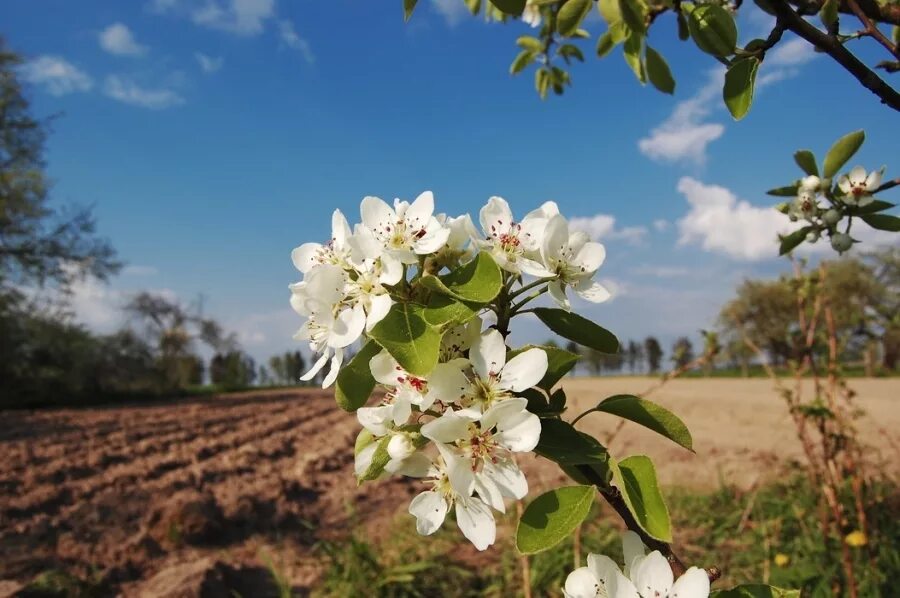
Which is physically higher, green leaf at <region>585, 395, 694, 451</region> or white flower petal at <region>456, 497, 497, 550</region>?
green leaf at <region>585, 395, 694, 451</region>

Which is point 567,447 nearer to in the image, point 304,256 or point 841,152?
point 304,256

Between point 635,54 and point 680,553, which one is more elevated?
point 635,54

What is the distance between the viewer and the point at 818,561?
113 inches

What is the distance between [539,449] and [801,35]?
2.15 feet

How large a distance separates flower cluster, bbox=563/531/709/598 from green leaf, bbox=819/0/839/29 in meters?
0.76

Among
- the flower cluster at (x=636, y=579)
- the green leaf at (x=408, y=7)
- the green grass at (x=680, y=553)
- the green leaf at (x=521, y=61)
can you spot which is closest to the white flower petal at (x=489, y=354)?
the flower cluster at (x=636, y=579)

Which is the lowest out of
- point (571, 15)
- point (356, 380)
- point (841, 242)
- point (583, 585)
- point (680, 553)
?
point (680, 553)

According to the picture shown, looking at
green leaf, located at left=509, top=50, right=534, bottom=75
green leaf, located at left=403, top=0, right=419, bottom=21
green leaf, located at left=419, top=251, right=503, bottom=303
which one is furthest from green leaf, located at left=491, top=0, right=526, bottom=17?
green leaf, located at left=509, top=50, right=534, bottom=75

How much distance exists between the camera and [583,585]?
0.70 meters

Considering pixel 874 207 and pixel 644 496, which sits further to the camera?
pixel 874 207

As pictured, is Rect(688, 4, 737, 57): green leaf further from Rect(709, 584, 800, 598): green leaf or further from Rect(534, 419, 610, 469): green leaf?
Rect(709, 584, 800, 598): green leaf

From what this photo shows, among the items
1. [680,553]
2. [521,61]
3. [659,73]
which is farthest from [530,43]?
[680,553]

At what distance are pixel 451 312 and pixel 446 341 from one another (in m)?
0.07

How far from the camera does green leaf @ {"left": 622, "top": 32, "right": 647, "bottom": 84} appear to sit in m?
1.24
